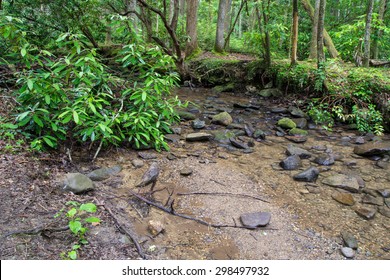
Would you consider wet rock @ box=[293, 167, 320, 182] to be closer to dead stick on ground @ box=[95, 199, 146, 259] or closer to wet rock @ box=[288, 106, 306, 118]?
dead stick on ground @ box=[95, 199, 146, 259]

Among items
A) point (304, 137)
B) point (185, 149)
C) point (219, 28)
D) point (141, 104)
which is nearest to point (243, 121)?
point (304, 137)

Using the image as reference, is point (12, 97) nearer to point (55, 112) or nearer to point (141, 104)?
point (55, 112)

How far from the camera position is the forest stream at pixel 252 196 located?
3199mm

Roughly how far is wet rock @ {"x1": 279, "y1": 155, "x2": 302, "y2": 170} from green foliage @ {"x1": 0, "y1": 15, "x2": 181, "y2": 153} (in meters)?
2.12

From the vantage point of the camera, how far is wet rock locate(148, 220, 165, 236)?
3.24 meters

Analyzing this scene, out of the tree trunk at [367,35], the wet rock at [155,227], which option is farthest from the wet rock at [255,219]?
the tree trunk at [367,35]

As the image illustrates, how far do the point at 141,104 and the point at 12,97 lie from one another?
2.22 metres

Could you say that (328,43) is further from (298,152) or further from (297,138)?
(298,152)

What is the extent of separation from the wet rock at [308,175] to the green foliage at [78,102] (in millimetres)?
2321

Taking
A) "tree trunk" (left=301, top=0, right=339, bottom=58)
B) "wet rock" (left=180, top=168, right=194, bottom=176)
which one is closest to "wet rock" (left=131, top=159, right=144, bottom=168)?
"wet rock" (left=180, top=168, right=194, bottom=176)

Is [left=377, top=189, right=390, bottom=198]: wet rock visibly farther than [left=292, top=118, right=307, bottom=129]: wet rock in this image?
No

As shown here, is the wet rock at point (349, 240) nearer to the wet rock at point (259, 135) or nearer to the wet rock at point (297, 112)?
the wet rock at point (259, 135)

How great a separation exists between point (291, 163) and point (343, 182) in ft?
2.87

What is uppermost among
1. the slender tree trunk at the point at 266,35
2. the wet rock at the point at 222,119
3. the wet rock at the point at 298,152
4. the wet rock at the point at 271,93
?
the slender tree trunk at the point at 266,35
